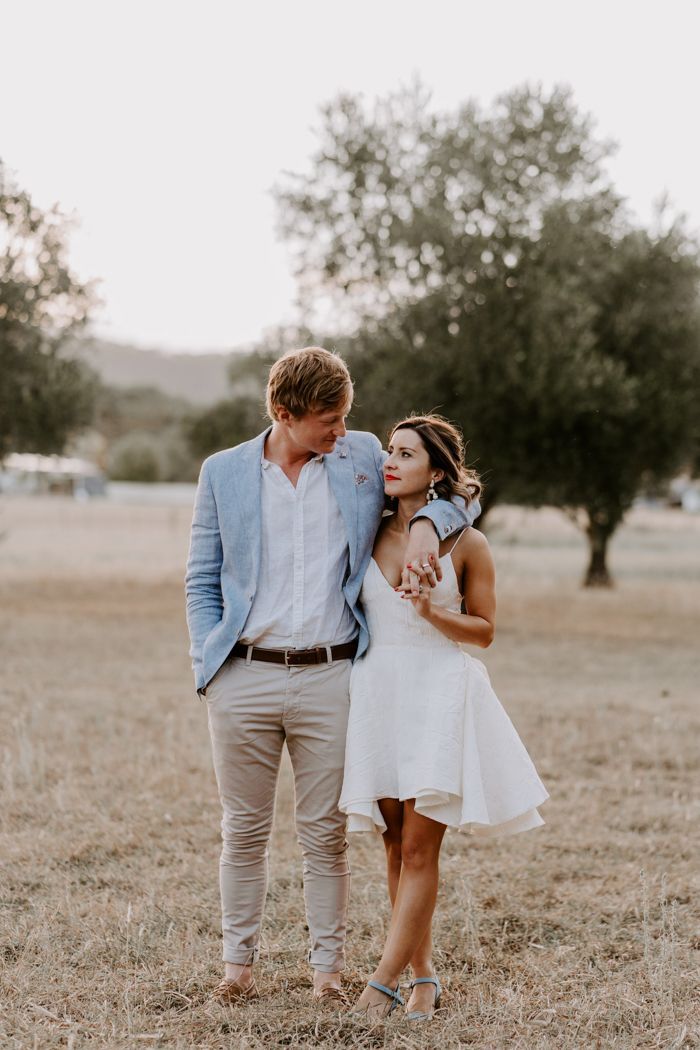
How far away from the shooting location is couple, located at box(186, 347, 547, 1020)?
4004 mm

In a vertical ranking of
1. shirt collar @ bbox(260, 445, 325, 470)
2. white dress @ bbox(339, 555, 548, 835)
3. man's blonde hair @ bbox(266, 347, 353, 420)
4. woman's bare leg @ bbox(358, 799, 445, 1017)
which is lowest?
woman's bare leg @ bbox(358, 799, 445, 1017)

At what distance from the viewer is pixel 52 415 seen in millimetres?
18281

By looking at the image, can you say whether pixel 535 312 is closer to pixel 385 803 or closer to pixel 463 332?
pixel 463 332

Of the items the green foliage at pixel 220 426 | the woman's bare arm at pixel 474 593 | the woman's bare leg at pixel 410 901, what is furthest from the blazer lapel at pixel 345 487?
the green foliage at pixel 220 426

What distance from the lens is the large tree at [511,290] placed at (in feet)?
51.1

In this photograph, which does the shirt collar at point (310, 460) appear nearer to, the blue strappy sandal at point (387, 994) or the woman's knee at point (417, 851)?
the woman's knee at point (417, 851)

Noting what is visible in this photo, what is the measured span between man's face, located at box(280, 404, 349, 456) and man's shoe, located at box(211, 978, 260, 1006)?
79.6 inches

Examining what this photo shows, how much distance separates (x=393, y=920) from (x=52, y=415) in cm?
1535

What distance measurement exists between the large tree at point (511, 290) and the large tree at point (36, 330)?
3.81m

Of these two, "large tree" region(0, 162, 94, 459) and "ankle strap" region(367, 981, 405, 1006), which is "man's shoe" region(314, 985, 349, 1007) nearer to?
"ankle strap" region(367, 981, 405, 1006)

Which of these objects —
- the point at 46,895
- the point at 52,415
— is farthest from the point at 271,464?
the point at 52,415

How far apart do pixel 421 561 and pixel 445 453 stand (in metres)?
0.45

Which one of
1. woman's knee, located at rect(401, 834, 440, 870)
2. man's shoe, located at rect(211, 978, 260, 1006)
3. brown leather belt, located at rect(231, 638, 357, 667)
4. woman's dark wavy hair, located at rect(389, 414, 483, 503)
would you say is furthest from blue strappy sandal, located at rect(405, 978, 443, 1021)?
woman's dark wavy hair, located at rect(389, 414, 483, 503)

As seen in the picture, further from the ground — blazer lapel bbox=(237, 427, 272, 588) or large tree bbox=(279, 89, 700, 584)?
large tree bbox=(279, 89, 700, 584)
